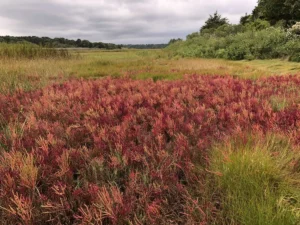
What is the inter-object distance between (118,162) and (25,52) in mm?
16555

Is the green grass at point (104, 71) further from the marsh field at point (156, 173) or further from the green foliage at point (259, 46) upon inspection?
the marsh field at point (156, 173)

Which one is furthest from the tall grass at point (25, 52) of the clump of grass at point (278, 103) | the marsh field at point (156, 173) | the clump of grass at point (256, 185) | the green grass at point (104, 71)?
the clump of grass at point (256, 185)

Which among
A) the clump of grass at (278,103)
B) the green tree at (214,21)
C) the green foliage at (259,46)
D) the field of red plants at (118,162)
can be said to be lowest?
the field of red plants at (118,162)

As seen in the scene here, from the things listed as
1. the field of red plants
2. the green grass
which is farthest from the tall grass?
the field of red plants

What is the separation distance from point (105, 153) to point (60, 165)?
0.57 metres

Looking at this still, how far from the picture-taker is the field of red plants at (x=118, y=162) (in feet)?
6.23

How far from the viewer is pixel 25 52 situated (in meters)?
16.4

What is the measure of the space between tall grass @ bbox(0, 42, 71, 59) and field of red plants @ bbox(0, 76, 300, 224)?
12.6 metres

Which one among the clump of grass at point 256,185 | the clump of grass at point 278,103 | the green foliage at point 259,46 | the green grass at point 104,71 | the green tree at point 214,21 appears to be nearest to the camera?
the clump of grass at point 256,185

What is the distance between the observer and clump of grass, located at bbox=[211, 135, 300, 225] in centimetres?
174

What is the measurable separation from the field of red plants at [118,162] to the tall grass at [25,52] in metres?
12.6

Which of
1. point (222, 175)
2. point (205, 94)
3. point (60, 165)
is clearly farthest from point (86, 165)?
point (205, 94)

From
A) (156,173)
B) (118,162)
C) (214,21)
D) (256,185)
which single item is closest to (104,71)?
(118,162)

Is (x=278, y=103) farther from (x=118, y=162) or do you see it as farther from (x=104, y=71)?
(x=104, y=71)
